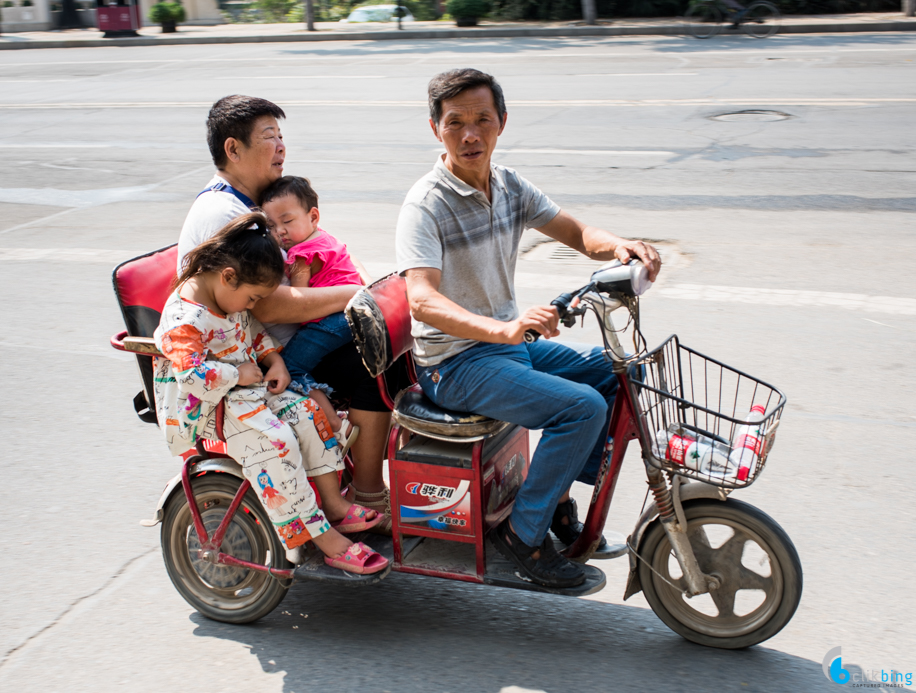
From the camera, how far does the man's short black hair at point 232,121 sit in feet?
10.7

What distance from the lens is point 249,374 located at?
3.03 m

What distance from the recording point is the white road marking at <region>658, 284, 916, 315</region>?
6.08 metres

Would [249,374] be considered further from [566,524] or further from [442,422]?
[566,524]

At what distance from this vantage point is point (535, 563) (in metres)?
3.05

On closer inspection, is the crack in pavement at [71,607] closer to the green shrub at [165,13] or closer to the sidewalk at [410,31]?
the sidewalk at [410,31]

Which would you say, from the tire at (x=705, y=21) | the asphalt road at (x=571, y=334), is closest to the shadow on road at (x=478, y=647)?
the asphalt road at (x=571, y=334)

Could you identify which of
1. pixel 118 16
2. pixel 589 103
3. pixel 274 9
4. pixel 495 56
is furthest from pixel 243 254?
pixel 274 9

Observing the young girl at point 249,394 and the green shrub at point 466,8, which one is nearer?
the young girl at point 249,394

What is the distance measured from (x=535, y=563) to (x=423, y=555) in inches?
16.9

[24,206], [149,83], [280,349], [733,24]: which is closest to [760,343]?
[280,349]

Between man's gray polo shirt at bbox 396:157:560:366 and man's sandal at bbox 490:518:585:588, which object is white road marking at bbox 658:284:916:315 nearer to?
man's gray polo shirt at bbox 396:157:560:366

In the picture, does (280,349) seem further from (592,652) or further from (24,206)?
(24,206)

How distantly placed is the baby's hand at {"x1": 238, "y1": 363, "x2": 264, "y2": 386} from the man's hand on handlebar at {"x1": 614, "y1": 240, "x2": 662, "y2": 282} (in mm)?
1262

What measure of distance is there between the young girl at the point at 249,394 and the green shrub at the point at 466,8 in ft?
83.5
